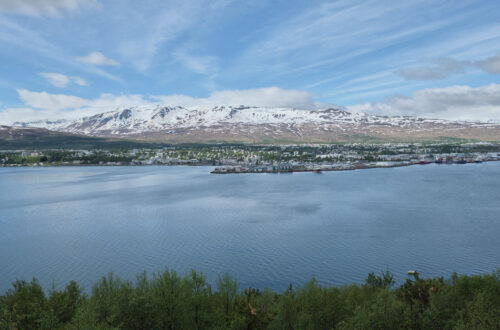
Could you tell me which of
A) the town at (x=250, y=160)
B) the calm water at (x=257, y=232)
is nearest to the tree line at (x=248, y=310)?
the calm water at (x=257, y=232)

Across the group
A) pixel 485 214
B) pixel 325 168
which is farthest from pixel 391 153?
pixel 485 214

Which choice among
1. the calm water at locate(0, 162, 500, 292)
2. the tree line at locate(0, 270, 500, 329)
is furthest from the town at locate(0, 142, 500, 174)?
the tree line at locate(0, 270, 500, 329)

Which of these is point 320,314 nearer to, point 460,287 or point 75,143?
point 460,287

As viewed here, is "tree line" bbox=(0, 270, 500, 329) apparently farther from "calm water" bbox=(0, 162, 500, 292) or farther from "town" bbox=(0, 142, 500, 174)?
"town" bbox=(0, 142, 500, 174)

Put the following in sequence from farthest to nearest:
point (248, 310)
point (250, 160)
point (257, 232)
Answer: point (250, 160), point (257, 232), point (248, 310)

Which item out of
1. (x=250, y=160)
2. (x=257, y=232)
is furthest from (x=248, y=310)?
(x=250, y=160)

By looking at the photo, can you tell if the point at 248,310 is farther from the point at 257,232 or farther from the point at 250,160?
the point at 250,160

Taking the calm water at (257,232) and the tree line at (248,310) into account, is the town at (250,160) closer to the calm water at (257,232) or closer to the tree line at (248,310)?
the calm water at (257,232)
